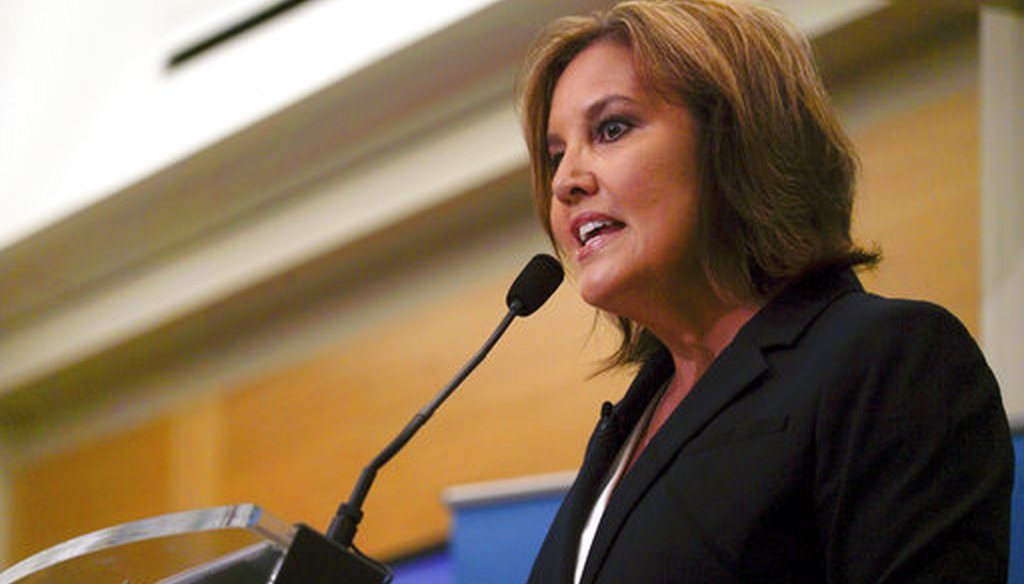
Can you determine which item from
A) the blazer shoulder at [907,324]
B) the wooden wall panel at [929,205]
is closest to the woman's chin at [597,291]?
the blazer shoulder at [907,324]

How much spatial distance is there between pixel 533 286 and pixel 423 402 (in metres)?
1.76

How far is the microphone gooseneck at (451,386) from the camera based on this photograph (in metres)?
1.08

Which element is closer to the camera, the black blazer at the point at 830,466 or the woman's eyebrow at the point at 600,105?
the black blazer at the point at 830,466

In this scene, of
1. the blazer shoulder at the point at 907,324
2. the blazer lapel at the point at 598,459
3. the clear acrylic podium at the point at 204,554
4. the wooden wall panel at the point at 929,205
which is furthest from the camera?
the wooden wall panel at the point at 929,205

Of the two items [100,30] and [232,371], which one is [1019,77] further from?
[100,30]

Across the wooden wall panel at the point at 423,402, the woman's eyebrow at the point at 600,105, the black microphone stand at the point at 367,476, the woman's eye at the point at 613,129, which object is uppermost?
the woman's eyebrow at the point at 600,105

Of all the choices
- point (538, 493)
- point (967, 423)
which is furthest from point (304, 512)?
point (967, 423)

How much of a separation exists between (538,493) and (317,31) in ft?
5.55

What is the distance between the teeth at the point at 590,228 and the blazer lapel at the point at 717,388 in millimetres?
158

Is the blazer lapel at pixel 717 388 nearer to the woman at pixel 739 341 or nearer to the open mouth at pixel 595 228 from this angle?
the woman at pixel 739 341

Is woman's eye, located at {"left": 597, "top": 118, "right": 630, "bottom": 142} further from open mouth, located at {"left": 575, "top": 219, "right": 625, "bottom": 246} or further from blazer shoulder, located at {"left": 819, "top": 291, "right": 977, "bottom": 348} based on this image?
blazer shoulder, located at {"left": 819, "top": 291, "right": 977, "bottom": 348}

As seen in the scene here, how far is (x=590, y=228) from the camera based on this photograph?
1290mm

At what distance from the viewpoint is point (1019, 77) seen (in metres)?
2.08

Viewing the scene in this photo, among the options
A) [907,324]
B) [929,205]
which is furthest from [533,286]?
[929,205]
